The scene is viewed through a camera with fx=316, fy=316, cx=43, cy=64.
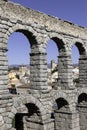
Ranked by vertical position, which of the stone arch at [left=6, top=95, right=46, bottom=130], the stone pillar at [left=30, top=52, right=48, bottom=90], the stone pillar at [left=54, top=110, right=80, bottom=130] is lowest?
the stone pillar at [left=54, top=110, right=80, bottom=130]

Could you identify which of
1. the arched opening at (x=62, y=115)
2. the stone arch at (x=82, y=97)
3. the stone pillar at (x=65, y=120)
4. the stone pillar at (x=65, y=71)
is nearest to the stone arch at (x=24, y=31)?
the stone pillar at (x=65, y=71)

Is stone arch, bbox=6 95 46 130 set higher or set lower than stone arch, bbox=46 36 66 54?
lower

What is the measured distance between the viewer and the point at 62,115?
69.9ft

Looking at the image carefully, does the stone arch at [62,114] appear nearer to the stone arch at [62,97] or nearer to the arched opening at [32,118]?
the stone arch at [62,97]

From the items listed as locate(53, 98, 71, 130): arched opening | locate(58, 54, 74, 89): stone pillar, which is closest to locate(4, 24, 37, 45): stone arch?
locate(58, 54, 74, 89): stone pillar

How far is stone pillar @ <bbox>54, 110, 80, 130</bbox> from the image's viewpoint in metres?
21.0

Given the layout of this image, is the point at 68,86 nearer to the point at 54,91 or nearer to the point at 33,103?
the point at 54,91

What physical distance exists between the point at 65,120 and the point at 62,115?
39 centimetres

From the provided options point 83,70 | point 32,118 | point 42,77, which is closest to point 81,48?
point 83,70

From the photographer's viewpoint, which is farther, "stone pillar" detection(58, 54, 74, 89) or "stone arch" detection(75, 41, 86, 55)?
"stone arch" detection(75, 41, 86, 55)

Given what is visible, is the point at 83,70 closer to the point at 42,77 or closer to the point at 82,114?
the point at 82,114

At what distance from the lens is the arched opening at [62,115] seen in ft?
69.2

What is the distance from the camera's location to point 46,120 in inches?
726

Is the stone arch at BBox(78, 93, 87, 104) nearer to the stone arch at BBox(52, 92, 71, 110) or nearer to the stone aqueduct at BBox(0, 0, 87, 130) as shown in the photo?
the stone aqueduct at BBox(0, 0, 87, 130)
